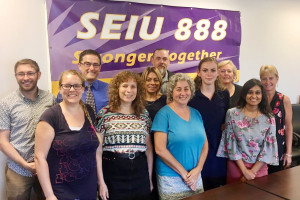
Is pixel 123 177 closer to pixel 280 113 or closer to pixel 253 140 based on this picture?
pixel 253 140

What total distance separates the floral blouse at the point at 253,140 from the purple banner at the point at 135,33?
52.0 inches

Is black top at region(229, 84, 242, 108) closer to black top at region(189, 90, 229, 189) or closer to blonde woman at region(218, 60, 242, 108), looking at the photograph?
blonde woman at region(218, 60, 242, 108)

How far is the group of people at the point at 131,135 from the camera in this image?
1555 millimetres

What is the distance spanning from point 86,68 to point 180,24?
4.73 ft

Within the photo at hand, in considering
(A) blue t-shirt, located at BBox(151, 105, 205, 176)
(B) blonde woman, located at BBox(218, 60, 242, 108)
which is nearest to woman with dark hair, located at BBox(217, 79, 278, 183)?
(A) blue t-shirt, located at BBox(151, 105, 205, 176)

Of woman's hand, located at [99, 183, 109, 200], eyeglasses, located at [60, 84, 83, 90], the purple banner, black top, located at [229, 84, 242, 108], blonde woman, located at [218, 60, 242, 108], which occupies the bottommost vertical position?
woman's hand, located at [99, 183, 109, 200]

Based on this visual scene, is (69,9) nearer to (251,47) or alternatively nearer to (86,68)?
(86,68)

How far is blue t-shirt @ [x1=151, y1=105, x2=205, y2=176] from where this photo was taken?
6.08 ft

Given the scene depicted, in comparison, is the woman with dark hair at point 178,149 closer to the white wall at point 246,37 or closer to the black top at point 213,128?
the black top at point 213,128

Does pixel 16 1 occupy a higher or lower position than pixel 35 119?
higher

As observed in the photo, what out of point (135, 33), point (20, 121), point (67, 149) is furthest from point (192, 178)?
point (135, 33)

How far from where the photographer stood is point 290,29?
4.00 m

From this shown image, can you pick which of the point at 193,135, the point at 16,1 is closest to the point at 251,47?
the point at 193,135

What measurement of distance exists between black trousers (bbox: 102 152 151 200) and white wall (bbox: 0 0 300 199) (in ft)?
4.12
